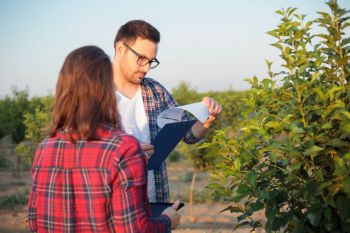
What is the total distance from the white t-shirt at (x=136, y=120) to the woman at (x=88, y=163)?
31.9 inches

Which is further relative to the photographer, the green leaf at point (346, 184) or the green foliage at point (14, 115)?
the green foliage at point (14, 115)

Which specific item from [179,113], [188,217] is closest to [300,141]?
[179,113]

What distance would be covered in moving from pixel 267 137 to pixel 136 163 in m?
0.77

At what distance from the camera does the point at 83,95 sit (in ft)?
4.94

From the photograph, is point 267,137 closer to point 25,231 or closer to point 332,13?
point 332,13

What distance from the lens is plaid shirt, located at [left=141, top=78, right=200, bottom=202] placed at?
2.47 metres

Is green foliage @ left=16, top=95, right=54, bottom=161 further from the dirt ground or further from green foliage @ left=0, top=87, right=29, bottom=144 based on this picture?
green foliage @ left=0, top=87, right=29, bottom=144

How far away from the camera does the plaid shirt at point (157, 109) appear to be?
2467mm

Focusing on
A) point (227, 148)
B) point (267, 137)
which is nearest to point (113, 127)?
point (267, 137)

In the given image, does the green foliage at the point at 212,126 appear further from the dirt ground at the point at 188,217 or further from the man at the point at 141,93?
the dirt ground at the point at 188,217

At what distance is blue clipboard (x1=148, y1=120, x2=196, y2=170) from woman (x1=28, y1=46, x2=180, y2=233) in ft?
1.12

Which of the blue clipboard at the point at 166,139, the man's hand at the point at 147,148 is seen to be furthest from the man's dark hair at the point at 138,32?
the man's hand at the point at 147,148

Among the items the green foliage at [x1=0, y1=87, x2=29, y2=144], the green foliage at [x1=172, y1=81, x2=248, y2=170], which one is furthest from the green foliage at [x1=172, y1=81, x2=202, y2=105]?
the green foliage at [x1=0, y1=87, x2=29, y2=144]

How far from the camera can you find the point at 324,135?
1912 millimetres
